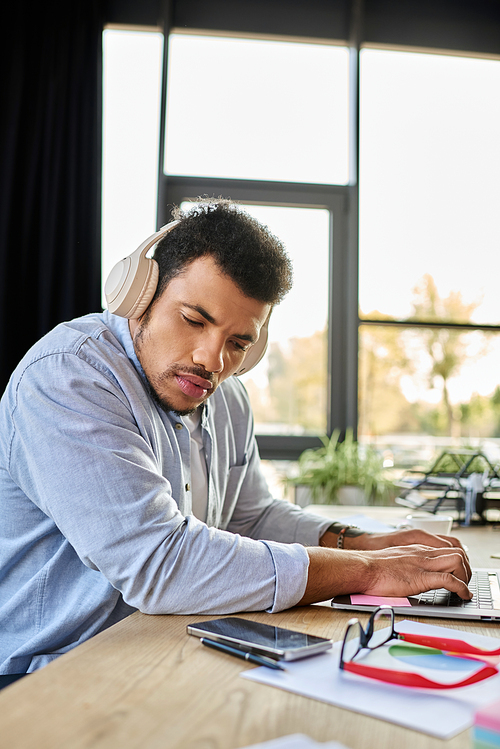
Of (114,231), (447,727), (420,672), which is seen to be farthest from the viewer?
(114,231)

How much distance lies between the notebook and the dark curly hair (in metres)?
0.59

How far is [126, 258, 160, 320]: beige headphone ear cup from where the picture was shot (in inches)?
48.6

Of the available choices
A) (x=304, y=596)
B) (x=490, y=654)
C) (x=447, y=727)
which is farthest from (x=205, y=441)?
(x=447, y=727)

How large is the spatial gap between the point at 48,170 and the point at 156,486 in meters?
2.62

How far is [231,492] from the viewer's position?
152 cm

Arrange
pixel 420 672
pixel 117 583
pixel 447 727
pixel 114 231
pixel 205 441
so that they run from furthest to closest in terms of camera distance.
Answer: pixel 114 231
pixel 205 441
pixel 117 583
pixel 420 672
pixel 447 727

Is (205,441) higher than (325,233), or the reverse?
(325,233)

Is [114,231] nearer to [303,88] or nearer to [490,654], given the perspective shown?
[303,88]

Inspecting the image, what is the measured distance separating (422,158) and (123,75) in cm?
165

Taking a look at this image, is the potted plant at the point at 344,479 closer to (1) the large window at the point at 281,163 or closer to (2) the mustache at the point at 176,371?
(1) the large window at the point at 281,163

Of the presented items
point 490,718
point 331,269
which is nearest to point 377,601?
point 490,718

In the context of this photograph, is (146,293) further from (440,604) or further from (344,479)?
(344,479)

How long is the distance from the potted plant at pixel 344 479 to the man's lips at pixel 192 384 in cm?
173

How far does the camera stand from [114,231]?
3289 mm
